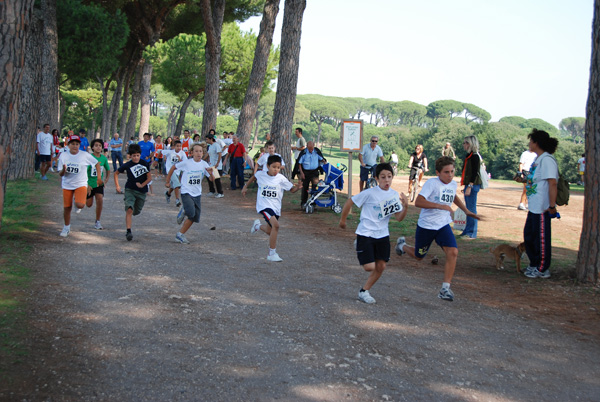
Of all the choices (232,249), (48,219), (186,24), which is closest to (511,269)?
(232,249)

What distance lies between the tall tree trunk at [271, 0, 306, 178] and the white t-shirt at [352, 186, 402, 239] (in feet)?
36.0

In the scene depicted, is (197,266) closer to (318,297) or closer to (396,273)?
(318,297)

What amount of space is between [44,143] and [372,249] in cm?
1662

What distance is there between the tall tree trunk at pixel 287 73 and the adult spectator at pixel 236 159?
118 centimetres

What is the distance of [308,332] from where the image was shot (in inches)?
202

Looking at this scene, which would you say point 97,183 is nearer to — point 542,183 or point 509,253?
point 509,253

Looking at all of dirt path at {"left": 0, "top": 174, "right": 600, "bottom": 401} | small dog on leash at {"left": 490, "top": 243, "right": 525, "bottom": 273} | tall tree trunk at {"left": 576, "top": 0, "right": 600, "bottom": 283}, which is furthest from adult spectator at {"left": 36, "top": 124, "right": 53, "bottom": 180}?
tall tree trunk at {"left": 576, "top": 0, "right": 600, "bottom": 283}

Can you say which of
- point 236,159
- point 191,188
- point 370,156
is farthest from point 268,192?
point 236,159

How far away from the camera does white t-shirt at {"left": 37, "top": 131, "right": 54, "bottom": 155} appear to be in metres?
19.5

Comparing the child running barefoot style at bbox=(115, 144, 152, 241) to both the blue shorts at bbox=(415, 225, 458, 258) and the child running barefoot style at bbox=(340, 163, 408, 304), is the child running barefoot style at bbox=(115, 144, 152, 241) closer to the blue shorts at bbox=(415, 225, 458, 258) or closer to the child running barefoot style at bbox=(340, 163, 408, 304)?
the child running barefoot style at bbox=(340, 163, 408, 304)

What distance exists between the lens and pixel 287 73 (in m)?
17.1

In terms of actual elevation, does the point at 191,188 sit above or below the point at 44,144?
below

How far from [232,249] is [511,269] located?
4.21 metres

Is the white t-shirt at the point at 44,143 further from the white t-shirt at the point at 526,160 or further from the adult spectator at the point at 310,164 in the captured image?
the white t-shirt at the point at 526,160
